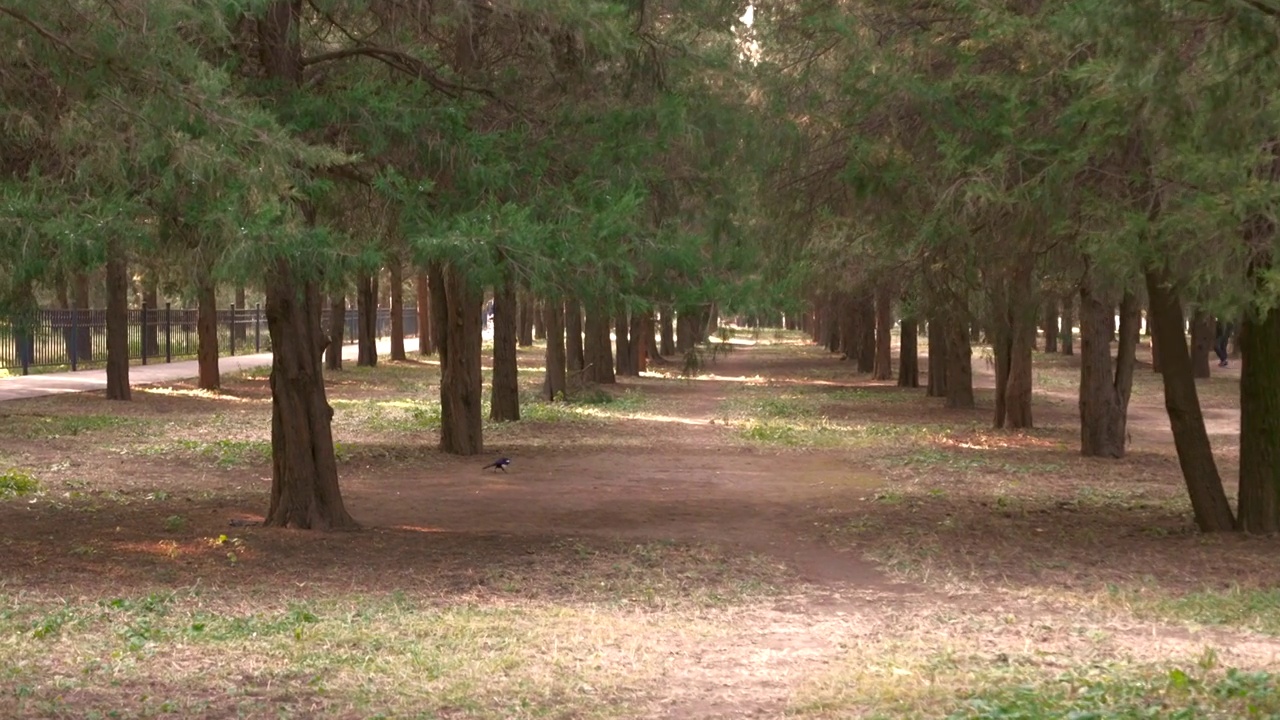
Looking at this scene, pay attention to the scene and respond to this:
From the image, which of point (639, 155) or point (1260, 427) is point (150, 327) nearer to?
point (639, 155)

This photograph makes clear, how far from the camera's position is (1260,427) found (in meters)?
13.2

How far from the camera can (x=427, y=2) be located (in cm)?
1309

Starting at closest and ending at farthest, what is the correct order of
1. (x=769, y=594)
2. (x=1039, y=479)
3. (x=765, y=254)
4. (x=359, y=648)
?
(x=359, y=648) < (x=769, y=594) < (x=765, y=254) < (x=1039, y=479)

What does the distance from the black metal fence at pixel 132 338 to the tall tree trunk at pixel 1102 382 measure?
57.0ft

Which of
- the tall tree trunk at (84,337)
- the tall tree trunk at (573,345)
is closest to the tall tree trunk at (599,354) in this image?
the tall tree trunk at (573,345)

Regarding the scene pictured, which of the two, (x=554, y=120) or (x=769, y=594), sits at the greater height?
(x=554, y=120)

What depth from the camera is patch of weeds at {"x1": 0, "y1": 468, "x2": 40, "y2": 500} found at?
15.8m

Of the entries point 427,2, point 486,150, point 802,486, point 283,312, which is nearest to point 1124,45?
point 486,150

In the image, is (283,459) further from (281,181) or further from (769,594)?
(769,594)

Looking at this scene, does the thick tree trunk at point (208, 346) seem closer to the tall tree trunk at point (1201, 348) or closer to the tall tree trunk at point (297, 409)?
the tall tree trunk at point (297, 409)

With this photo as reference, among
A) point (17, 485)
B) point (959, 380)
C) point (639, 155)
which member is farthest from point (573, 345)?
point (639, 155)

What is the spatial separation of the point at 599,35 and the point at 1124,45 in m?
Result: 4.56

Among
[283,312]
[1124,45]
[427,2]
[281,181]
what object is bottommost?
[283,312]

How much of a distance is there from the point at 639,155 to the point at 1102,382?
10.7 meters
